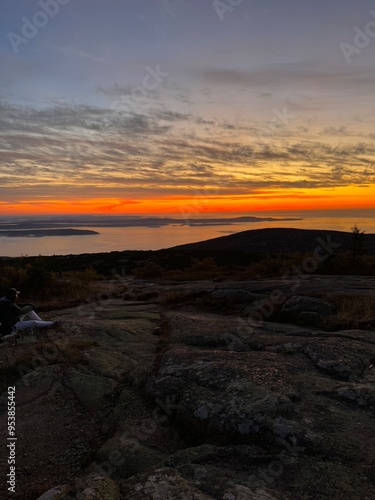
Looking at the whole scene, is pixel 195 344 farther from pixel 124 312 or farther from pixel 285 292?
pixel 285 292

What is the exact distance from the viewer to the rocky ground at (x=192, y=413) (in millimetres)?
4559

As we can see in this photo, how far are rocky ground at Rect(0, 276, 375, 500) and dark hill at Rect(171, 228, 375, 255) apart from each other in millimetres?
71564

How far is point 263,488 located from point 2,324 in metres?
8.47

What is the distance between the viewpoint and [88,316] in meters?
13.7

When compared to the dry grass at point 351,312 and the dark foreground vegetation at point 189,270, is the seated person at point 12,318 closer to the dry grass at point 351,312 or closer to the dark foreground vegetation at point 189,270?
the dark foreground vegetation at point 189,270

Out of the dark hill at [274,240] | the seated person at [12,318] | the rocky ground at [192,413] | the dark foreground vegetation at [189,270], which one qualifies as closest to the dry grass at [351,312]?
the rocky ground at [192,413]

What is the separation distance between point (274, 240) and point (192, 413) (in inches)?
3675

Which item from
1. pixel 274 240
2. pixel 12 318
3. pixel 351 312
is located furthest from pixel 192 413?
pixel 274 240

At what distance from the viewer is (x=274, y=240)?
96812 millimetres


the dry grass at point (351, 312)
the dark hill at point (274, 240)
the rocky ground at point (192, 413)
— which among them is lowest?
the rocky ground at point (192, 413)

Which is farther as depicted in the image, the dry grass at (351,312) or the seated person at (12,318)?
the dry grass at (351,312)

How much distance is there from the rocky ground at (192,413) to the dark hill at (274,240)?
235 feet

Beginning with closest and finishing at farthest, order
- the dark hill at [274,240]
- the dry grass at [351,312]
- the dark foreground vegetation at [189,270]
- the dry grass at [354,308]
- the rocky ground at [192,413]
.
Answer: the rocky ground at [192,413] → the dry grass at [351,312] → the dry grass at [354,308] → the dark foreground vegetation at [189,270] → the dark hill at [274,240]

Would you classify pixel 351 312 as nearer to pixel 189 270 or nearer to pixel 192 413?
pixel 192 413
